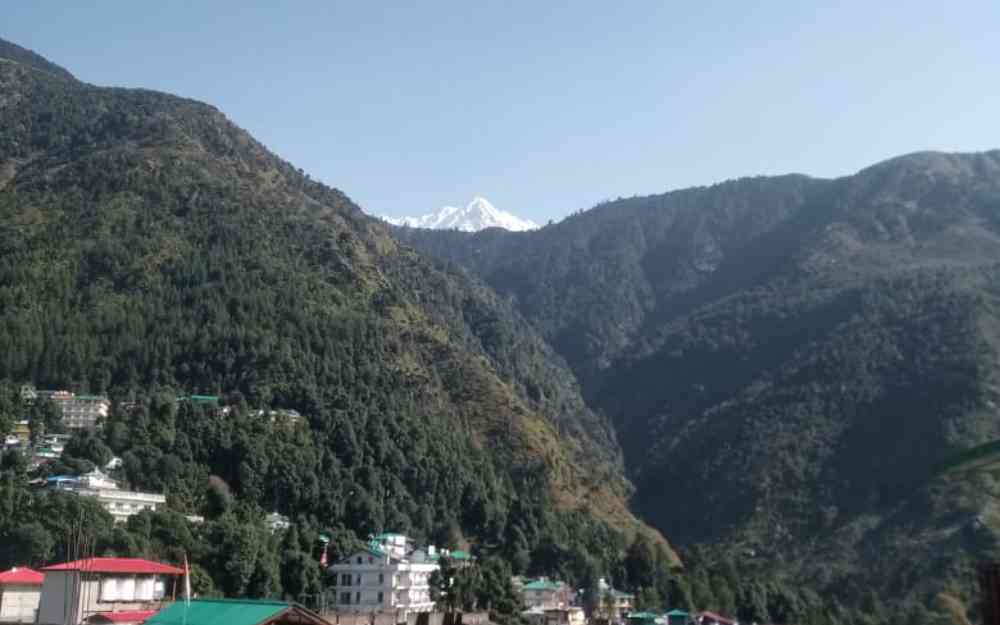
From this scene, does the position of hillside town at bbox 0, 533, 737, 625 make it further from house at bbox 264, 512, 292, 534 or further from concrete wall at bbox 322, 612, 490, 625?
house at bbox 264, 512, 292, 534

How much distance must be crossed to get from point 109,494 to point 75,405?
27.7m

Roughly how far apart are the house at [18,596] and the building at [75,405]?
62.7 meters

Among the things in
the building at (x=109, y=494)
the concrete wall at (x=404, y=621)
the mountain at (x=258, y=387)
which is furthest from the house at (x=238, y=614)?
the building at (x=109, y=494)

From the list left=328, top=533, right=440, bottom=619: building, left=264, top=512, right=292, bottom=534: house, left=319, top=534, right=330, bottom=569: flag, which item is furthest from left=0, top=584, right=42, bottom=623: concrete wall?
left=264, top=512, right=292, bottom=534: house

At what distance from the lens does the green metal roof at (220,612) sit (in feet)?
95.7

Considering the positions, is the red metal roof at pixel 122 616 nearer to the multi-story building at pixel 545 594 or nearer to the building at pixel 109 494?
the building at pixel 109 494

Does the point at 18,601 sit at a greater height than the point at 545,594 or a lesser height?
greater

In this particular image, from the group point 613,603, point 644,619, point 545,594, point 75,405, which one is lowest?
point 644,619

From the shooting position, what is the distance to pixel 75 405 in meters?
121

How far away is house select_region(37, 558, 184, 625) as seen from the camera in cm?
4691

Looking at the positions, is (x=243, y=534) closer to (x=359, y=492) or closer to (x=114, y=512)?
(x=114, y=512)

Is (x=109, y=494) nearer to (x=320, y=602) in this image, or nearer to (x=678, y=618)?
(x=320, y=602)

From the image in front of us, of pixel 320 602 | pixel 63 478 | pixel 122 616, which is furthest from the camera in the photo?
pixel 63 478

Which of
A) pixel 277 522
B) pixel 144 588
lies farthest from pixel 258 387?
pixel 144 588
